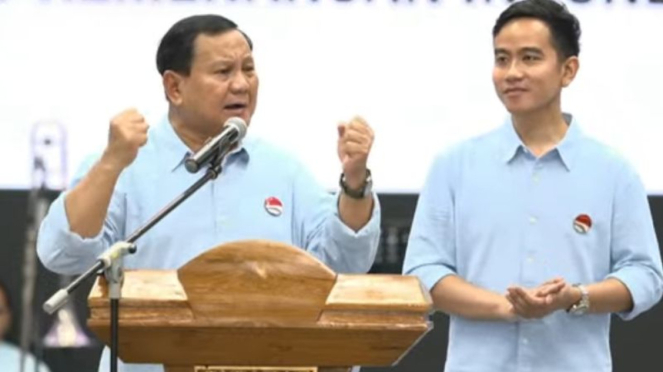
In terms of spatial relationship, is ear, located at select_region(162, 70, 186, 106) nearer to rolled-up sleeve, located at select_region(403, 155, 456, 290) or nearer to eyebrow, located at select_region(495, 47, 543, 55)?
rolled-up sleeve, located at select_region(403, 155, 456, 290)

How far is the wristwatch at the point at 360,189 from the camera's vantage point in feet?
Answer: 10.7

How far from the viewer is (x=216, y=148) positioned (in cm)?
296

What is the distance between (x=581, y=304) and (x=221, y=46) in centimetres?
103

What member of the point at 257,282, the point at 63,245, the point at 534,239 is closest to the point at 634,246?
the point at 534,239

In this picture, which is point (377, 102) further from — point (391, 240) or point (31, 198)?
point (31, 198)

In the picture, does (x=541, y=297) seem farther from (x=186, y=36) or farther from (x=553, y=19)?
(x=186, y=36)

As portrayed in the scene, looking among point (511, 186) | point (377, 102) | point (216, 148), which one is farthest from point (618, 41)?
point (216, 148)

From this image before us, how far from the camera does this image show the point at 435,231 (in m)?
3.83

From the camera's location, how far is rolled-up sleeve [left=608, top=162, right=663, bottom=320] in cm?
375

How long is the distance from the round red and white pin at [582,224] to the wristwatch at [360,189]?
709 millimetres

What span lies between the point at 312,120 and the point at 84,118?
30.3 inches

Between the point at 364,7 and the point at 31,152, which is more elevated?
the point at 364,7

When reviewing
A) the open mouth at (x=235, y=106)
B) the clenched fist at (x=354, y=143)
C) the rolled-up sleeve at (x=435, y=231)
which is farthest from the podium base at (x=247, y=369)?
the rolled-up sleeve at (x=435, y=231)

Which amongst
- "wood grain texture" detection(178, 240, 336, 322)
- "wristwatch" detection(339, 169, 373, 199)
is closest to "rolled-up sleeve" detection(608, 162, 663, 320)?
"wristwatch" detection(339, 169, 373, 199)
